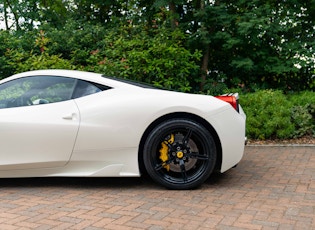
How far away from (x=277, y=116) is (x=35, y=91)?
184 inches

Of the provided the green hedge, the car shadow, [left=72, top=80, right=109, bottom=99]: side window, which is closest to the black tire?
the car shadow

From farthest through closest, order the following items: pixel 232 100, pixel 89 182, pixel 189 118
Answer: pixel 89 182 → pixel 232 100 → pixel 189 118

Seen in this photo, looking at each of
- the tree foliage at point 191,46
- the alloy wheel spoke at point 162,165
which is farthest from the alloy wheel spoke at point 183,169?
the tree foliage at point 191,46

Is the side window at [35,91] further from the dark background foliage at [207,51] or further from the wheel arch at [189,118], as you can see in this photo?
the dark background foliage at [207,51]

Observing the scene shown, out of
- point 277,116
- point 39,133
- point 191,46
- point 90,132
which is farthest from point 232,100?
point 191,46

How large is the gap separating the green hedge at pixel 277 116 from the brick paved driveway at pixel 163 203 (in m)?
2.18

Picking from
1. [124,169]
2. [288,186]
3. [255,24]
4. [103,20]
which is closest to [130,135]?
[124,169]

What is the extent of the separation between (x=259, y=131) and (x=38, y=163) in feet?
14.8

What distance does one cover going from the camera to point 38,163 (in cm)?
443

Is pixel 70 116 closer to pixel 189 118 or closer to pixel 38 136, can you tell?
pixel 38 136

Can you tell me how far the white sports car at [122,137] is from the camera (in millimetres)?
4383

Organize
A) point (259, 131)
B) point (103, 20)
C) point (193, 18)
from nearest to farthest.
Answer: point (259, 131)
point (193, 18)
point (103, 20)

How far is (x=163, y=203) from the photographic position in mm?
3949

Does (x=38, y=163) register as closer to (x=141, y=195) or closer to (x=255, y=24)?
(x=141, y=195)
